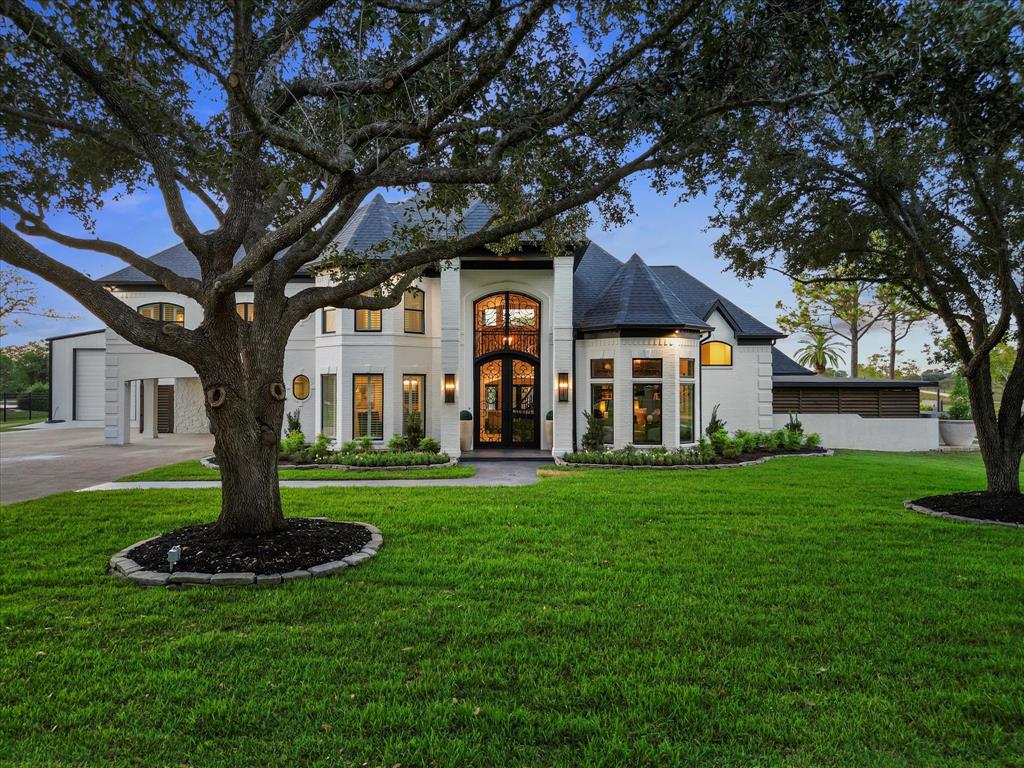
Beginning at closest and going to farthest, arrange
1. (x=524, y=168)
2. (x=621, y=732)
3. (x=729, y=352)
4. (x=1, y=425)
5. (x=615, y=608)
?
(x=621, y=732), (x=615, y=608), (x=524, y=168), (x=729, y=352), (x=1, y=425)

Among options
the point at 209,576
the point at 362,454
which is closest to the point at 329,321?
the point at 362,454

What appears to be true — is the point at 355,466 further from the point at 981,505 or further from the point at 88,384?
the point at 88,384

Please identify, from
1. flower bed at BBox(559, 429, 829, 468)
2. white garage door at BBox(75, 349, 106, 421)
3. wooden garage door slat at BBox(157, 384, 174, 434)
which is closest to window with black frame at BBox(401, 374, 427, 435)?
flower bed at BBox(559, 429, 829, 468)

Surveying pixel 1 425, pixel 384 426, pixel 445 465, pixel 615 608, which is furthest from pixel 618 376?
pixel 1 425

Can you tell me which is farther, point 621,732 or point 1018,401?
point 1018,401

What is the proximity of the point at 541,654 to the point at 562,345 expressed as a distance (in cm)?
1198

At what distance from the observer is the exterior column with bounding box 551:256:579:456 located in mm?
15320

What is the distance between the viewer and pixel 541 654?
3.89 m

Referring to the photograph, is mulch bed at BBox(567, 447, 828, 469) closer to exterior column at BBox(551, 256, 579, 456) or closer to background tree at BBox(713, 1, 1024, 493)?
exterior column at BBox(551, 256, 579, 456)

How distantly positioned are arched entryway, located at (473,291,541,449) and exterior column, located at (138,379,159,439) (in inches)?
583

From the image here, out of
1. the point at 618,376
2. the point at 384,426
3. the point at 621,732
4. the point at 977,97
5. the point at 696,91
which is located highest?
the point at 696,91

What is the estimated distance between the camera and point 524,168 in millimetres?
7453

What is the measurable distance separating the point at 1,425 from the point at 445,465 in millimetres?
30569

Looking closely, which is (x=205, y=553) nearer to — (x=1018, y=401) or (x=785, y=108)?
(x=785, y=108)
